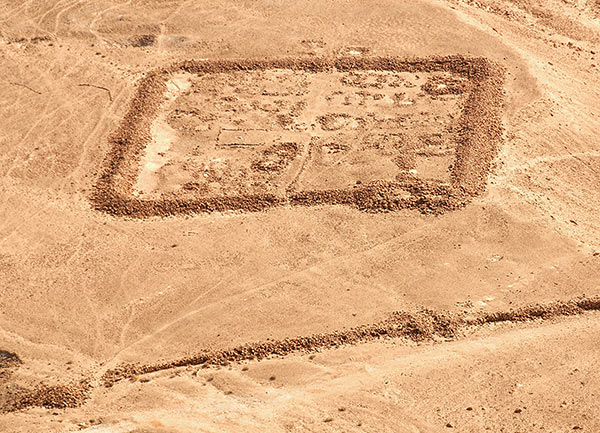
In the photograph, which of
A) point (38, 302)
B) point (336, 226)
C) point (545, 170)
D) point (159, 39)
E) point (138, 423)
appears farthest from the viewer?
point (159, 39)

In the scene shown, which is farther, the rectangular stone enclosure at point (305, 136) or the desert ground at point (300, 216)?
the rectangular stone enclosure at point (305, 136)

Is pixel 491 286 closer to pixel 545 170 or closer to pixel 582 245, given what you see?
pixel 582 245

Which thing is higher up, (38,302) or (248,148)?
(248,148)

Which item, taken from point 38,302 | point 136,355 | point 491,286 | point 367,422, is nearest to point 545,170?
point 491,286

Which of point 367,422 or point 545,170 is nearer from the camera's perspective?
point 367,422

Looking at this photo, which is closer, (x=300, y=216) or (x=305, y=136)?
(x=300, y=216)

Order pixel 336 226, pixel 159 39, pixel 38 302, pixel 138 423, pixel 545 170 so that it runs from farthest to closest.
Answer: pixel 159 39, pixel 545 170, pixel 336 226, pixel 38 302, pixel 138 423

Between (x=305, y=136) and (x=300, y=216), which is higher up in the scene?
(x=305, y=136)

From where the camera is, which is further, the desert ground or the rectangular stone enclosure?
the rectangular stone enclosure
